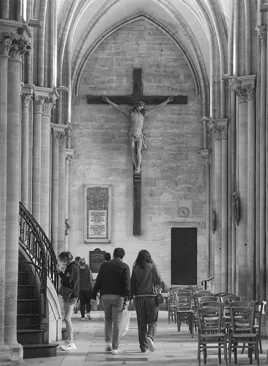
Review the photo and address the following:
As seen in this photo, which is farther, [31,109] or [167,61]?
[167,61]

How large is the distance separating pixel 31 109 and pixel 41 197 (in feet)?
8.91

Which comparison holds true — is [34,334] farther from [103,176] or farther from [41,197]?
[103,176]

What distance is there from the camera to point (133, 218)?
41.5 metres

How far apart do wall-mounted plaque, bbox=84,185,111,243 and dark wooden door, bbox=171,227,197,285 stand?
109 inches

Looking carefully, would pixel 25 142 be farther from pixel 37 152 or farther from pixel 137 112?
pixel 137 112

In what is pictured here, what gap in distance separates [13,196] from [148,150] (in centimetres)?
2608

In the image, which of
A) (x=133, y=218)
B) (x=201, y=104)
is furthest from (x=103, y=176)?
(x=201, y=104)

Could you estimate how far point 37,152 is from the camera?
93.8 feet

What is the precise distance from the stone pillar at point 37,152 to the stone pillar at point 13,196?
1170cm

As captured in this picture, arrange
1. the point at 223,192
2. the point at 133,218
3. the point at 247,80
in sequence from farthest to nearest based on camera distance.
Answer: the point at 133,218
the point at 223,192
the point at 247,80

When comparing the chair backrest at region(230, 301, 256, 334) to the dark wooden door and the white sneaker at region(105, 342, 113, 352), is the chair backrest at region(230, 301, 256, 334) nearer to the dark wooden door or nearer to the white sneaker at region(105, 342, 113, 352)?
the white sneaker at region(105, 342, 113, 352)

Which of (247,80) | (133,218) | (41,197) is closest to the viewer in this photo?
(247,80)

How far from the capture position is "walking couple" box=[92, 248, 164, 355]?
17.2 meters

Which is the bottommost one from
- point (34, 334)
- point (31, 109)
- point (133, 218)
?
point (34, 334)
